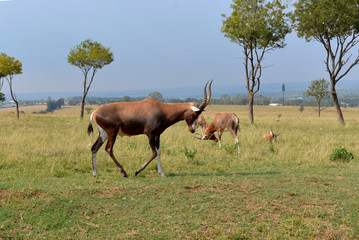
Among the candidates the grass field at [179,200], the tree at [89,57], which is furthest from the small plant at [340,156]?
the tree at [89,57]

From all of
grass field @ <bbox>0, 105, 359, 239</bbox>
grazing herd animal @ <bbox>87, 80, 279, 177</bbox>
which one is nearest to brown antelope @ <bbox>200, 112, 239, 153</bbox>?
grass field @ <bbox>0, 105, 359, 239</bbox>

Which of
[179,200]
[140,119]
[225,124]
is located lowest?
[179,200]

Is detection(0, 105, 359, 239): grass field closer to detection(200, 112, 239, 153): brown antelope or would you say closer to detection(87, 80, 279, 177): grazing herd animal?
detection(87, 80, 279, 177): grazing herd animal

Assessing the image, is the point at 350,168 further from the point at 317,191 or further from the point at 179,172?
the point at 179,172

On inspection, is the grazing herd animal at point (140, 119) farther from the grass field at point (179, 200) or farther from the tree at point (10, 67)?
the tree at point (10, 67)

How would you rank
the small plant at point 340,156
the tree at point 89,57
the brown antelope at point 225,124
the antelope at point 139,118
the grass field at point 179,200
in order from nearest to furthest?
the grass field at point 179,200 < the antelope at point 139,118 < the small plant at point 340,156 < the brown antelope at point 225,124 < the tree at point 89,57

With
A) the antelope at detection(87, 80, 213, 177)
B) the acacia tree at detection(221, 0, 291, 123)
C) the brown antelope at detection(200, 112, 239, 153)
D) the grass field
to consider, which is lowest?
the grass field

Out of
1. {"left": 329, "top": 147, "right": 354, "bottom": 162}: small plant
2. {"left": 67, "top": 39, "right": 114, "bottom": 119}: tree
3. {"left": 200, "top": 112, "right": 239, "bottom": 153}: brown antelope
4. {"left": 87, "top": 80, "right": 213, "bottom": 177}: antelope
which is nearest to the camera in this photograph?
{"left": 87, "top": 80, "right": 213, "bottom": 177}: antelope

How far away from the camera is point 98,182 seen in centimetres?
773

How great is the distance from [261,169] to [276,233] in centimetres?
475

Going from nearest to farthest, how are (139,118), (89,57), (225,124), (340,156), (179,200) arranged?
(179,200) → (139,118) → (340,156) → (225,124) → (89,57)

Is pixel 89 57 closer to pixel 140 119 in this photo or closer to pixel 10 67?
pixel 10 67

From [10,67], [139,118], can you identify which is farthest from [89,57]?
[139,118]

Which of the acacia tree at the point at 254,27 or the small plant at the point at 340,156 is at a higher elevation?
the acacia tree at the point at 254,27
